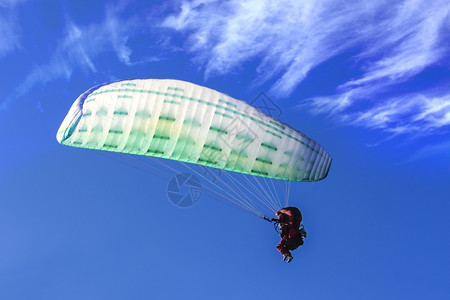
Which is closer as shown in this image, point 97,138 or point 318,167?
point 97,138

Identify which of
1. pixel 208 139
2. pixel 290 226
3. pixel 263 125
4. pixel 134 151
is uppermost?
pixel 263 125

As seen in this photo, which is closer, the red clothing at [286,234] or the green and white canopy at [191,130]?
the green and white canopy at [191,130]

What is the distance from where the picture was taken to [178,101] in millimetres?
16797

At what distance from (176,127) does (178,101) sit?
1.22 m

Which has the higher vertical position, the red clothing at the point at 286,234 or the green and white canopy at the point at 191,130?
the green and white canopy at the point at 191,130

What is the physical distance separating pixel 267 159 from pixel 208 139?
9.39ft

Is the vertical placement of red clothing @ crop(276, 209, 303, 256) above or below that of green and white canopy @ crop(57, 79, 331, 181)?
below

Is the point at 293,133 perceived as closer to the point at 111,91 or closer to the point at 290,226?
the point at 290,226

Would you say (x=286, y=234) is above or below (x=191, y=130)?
below

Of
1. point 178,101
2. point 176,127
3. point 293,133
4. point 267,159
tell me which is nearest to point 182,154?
point 176,127

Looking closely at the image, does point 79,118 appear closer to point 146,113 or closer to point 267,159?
point 146,113

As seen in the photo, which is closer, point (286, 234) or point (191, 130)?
point (191, 130)

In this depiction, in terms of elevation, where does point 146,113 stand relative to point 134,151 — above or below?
above

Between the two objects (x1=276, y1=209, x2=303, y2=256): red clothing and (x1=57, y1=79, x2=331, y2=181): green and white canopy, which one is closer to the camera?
(x1=57, y1=79, x2=331, y2=181): green and white canopy
